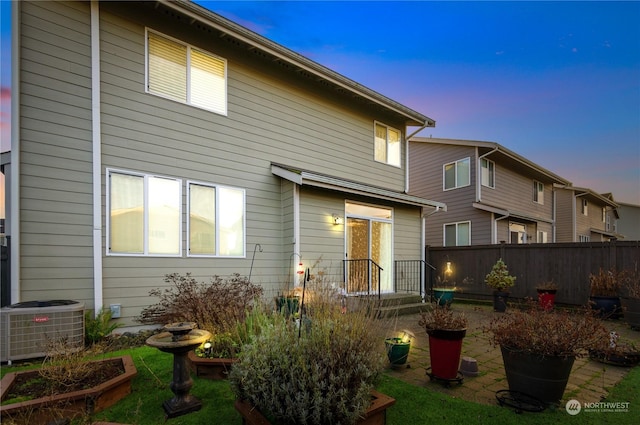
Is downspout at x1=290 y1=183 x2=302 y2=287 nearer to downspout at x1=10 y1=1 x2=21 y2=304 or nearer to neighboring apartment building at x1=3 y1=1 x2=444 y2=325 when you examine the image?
neighboring apartment building at x1=3 y1=1 x2=444 y2=325

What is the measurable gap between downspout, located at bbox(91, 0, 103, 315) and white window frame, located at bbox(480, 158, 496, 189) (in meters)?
13.1

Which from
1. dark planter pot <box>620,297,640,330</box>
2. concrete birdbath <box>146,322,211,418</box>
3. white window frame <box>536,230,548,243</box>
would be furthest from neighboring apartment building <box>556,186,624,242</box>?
concrete birdbath <box>146,322,211,418</box>

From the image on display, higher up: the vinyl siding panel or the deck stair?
the vinyl siding panel

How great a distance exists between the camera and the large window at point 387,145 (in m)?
9.94

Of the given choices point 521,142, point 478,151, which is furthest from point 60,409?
point 521,142

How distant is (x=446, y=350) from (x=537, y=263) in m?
7.76

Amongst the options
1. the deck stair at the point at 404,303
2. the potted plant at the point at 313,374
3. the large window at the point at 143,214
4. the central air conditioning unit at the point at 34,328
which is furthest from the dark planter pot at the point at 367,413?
the deck stair at the point at 404,303

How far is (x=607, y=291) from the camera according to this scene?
738 centimetres

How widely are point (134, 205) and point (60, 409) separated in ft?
12.4

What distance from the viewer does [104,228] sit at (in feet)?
17.4

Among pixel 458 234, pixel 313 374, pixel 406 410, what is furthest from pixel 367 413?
pixel 458 234

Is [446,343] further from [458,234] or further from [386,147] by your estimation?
[458,234]

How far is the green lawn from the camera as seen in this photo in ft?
9.02

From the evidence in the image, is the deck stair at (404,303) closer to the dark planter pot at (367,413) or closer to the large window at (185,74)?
the dark planter pot at (367,413)
